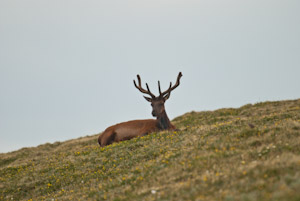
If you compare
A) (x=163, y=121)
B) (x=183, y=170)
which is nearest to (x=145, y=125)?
Answer: (x=163, y=121)

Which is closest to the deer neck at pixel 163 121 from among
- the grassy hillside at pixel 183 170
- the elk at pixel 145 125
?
the elk at pixel 145 125

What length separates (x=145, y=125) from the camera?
19875 mm

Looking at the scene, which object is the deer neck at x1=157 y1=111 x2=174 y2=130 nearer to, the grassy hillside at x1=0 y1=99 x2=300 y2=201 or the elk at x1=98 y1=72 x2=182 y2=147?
the elk at x1=98 y1=72 x2=182 y2=147

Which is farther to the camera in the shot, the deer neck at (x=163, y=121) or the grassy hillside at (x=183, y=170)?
the deer neck at (x=163, y=121)

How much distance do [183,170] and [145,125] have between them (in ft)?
33.4

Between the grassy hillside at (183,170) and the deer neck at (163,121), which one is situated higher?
the deer neck at (163,121)

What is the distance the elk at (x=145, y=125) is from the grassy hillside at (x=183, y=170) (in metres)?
2.50

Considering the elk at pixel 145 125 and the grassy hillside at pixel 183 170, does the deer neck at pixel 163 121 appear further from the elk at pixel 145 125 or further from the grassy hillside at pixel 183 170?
the grassy hillside at pixel 183 170

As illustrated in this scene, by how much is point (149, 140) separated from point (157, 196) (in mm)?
7801

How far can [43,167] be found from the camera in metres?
17.7

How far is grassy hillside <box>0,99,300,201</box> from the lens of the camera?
7.64 m

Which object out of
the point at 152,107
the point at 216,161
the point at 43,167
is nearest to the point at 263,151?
the point at 216,161

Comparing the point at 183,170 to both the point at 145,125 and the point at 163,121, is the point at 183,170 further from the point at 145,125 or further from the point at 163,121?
the point at 145,125

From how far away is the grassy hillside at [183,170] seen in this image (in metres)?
7.64
